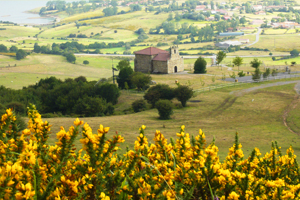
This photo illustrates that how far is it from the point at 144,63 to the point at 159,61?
14.3 ft

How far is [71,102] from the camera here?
41.7 m

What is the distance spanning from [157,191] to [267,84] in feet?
178

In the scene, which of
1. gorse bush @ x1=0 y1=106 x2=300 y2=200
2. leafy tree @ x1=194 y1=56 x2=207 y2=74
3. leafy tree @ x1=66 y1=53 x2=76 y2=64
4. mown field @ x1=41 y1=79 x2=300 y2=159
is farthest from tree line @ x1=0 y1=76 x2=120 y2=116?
leafy tree @ x1=66 y1=53 x2=76 y2=64

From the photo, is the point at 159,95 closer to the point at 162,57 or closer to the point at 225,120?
the point at 225,120

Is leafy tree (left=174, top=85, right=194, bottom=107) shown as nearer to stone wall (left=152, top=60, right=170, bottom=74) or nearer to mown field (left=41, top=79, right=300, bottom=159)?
mown field (left=41, top=79, right=300, bottom=159)

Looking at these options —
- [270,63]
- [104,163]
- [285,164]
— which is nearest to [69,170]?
[104,163]

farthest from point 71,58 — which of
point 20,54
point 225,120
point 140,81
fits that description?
point 225,120

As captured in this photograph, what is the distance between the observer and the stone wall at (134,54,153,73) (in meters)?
72.2

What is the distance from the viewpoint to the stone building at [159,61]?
229 feet

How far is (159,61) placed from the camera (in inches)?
2768

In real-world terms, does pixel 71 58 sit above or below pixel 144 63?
above

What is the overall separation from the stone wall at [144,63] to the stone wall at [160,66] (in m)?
1.15

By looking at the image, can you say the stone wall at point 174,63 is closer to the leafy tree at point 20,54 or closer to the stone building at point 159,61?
the stone building at point 159,61

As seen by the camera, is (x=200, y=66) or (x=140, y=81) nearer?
(x=140, y=81)
